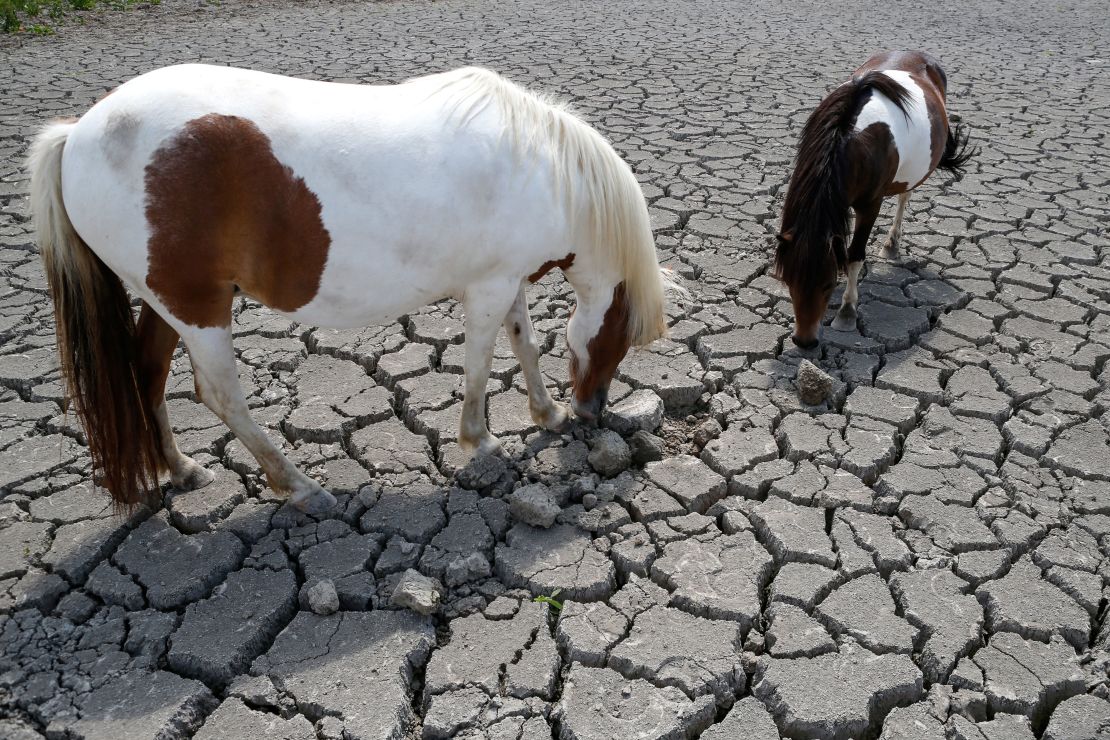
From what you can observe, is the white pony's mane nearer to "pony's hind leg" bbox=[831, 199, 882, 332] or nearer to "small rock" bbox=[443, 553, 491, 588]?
"small rock" bbox=[443, 553, 491, 588]

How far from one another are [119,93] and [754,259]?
3634 mm

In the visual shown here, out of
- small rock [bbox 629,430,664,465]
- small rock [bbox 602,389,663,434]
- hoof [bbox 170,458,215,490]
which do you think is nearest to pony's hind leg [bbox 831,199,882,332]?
small rock [bbox 602,389,663,434]

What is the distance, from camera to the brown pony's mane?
3.97m

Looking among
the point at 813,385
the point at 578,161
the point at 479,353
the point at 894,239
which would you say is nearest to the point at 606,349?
the point at 479,353

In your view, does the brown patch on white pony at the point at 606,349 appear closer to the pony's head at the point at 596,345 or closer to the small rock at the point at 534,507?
the pony's head at the point at 596,345

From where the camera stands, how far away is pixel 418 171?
285 centimetres

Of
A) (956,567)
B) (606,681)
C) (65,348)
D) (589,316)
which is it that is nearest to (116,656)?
(65,348)

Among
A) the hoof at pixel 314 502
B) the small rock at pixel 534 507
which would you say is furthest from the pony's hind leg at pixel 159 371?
the small rock at pixel 534 507

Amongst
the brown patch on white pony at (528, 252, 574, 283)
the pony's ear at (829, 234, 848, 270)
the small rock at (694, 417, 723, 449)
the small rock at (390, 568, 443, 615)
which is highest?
the brown patch on white pony at (528, 252, 574, 283)

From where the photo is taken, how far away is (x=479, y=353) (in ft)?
10.7

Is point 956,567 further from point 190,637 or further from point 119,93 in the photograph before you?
point 119,93

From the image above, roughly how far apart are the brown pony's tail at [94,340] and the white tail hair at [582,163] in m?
1.32

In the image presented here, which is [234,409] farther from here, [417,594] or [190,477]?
[417,594]

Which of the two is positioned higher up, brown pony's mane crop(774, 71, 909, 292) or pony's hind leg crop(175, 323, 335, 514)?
brown pony's mane crop(774, 71, 909, 292)
